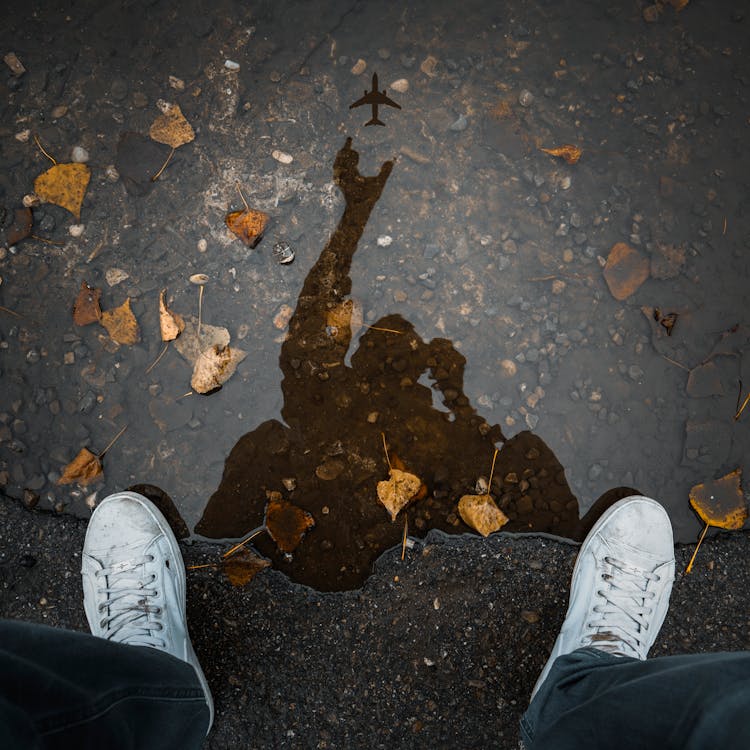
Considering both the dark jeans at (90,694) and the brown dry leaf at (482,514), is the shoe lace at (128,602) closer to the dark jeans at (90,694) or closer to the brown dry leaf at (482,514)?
the dark jeans at (90,694)

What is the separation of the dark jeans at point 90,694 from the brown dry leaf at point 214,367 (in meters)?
0.78

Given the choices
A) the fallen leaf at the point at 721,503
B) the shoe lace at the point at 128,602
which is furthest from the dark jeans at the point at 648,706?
the shoe lace at the point at 128,602

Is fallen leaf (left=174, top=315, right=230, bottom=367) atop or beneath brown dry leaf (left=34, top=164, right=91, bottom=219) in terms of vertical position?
beneath

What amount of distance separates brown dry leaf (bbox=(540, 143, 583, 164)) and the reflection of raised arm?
1.78 feet

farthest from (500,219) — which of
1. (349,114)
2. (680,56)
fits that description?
(680,56)

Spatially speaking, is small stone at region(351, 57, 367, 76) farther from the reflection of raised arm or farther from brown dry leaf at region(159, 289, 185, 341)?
brown dry leaf at region(159, 289, 185, 341)

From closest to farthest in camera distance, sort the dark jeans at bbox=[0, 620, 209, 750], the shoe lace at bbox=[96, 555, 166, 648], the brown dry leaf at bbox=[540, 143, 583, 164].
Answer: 1. the dark jeans at bbox=[0, 620, 209, 750]
2. the shoe lace at bbox=[96, 555, 166, 648]
3. the brown dry leaf at bbox=[540, 143, 583, 164]

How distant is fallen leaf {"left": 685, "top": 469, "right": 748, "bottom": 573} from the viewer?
1.76 meters

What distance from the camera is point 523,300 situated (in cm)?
179

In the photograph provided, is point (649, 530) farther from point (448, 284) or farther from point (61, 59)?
point (61, 59)

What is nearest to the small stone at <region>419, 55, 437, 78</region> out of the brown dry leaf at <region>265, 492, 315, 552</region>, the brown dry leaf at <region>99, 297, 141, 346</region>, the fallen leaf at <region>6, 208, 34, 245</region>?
the brown dry leaf at <region>99, 297, 141, 346</region>

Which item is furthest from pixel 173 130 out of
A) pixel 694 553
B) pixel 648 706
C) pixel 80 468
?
pixel 694 553

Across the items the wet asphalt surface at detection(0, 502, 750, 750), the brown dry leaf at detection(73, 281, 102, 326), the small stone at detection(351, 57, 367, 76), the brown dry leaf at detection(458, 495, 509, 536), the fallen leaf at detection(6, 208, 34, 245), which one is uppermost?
the small stone at detection(351, 57, 367, 76)

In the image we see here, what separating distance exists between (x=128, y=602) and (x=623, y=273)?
195 cm
